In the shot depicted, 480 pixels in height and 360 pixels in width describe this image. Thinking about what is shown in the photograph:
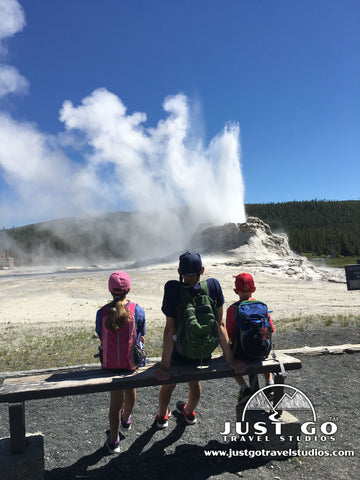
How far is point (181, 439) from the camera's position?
3.57 m

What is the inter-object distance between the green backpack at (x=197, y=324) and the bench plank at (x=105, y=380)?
0.57 ft

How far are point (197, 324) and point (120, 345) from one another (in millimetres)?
747

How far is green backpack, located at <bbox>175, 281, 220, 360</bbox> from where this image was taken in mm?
3000

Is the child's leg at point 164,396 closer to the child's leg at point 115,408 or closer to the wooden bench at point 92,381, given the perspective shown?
the wooden bench at point 92,381

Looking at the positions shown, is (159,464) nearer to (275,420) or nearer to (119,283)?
(275,420)

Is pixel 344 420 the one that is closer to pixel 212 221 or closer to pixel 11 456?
pixel 11 456

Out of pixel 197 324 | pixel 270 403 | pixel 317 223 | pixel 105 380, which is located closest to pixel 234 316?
pixel 197 324

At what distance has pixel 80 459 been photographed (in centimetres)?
328

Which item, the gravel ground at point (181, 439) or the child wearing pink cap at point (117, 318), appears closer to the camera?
the gravel ground at point (181, 439)

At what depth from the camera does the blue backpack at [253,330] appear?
3.25m

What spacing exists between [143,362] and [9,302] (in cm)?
1693

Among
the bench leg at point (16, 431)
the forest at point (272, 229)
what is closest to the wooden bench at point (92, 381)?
the bench leg at point (16, 431)

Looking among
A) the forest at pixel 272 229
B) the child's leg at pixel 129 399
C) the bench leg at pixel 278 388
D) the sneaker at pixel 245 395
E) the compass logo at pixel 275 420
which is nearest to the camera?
the compass logo at pixel 275 420

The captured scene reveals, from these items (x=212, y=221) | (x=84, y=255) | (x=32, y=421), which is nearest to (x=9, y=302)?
(x=32, y=421)
